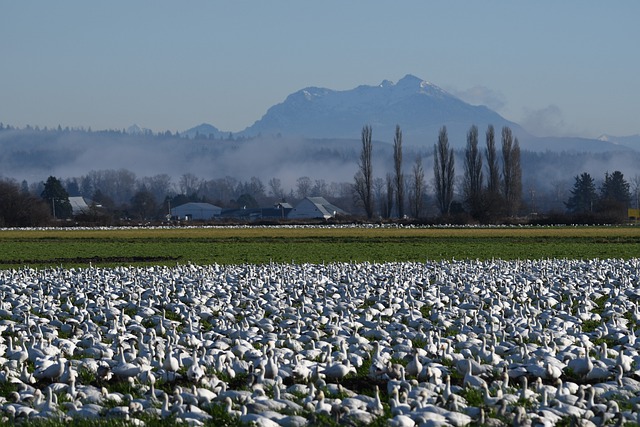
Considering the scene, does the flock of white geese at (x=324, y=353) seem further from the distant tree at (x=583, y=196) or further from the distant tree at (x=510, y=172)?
the distant tree at (x=583, y=196)

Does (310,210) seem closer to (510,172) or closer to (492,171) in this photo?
(510,172)

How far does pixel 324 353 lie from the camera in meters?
14.2

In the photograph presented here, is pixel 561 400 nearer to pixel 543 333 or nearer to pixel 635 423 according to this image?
pixel 635 423

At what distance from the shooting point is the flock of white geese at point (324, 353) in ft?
34.6

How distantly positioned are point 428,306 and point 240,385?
10.3 metres

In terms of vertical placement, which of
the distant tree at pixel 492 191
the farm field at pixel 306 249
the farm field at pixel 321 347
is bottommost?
the farm field at pixel 306 249

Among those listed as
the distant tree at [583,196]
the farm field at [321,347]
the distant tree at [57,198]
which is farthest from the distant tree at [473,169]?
the farm field at [321,347]

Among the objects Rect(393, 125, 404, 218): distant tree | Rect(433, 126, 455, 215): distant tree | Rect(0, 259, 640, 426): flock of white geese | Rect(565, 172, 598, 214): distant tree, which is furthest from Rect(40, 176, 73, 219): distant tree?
Rect(0, 259, 640, 426): flock of white geese

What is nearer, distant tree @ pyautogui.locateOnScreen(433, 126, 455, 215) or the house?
distant tree @ pyautogui.locateOnScreen(433, 126, 455, 215)

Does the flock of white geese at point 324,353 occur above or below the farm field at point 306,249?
above

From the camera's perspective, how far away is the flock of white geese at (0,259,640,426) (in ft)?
34.6

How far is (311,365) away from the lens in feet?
42.9

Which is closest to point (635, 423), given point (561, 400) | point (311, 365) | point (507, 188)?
point (561, 400)

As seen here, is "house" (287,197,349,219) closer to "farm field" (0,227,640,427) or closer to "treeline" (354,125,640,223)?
"treeline" (354,125,640,223)
